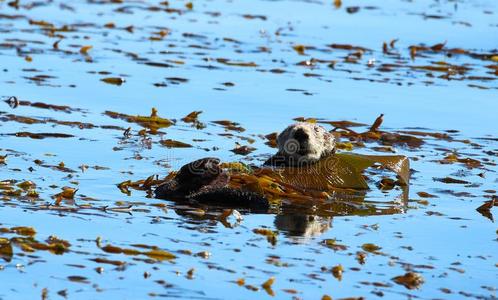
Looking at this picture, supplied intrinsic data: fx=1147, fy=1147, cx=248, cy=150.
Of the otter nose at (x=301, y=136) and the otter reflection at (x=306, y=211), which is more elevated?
the otter nose at (x=301, y=136)

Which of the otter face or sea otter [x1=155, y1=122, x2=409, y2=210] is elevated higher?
the otter face

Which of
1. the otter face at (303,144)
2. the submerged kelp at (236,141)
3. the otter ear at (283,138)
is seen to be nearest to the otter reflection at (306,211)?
the submerged kelp at (236,141)

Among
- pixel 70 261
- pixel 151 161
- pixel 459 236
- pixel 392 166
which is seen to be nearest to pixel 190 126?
pixel 151 161

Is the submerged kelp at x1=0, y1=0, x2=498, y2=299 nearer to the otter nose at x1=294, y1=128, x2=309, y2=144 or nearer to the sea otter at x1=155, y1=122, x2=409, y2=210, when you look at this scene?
the sea otter at x1=155, y1=122, x2=409, y2=210

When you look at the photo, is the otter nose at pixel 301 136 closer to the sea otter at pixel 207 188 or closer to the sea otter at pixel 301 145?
the sea otter at pixel 301 145

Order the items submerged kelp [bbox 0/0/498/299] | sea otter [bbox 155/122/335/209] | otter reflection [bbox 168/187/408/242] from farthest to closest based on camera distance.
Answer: sea otter [bbox 155/122/335/209] < otter reflection [bbox 168/187/408/242] < submerged kelp [bbox 0/0/498/299]

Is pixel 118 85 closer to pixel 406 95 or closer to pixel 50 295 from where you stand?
pixel 406 95

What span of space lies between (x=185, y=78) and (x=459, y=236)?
552 centimetres

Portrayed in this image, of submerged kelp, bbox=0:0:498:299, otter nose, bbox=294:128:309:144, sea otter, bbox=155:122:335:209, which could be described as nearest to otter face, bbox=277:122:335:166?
otter nose, bbox=294:128:309:144

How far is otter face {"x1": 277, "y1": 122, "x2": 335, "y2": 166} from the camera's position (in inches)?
278

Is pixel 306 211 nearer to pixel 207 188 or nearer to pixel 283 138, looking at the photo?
pixel 207 188

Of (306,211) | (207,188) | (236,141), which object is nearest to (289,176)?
(306,211)

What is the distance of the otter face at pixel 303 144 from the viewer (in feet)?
23.2

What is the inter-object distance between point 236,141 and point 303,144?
1.42m
